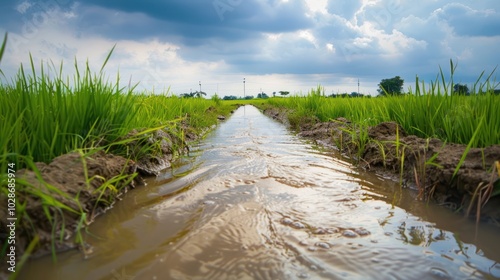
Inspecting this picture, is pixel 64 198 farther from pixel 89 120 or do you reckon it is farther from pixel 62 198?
pixel 89 120

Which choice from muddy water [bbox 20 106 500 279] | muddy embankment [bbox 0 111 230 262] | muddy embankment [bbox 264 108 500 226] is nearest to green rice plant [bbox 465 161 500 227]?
muddy embankment [bbox 264 108 500 226]

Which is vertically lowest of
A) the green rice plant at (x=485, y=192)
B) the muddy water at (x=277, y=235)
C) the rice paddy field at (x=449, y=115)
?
the muddy water at (x=277, y=235)

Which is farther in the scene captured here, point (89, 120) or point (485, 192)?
point (89, 120)

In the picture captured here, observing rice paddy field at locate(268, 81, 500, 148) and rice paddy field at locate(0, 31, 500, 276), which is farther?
rice paddy field at locate(268, 81, 500, 148)

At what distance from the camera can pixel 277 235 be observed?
184 cm

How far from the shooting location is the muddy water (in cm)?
151

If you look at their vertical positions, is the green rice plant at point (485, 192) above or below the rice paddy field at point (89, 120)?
below

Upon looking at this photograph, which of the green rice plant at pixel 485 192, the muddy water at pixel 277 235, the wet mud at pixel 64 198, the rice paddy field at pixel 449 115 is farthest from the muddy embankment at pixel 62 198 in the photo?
the rice paddy field at pixel 449 115

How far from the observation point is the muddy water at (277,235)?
1508 millimetres

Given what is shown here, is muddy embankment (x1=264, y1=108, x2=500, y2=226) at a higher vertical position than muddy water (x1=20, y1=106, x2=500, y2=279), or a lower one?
higher

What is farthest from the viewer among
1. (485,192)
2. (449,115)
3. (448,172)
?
(449,115)

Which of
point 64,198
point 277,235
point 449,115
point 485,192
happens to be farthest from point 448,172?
point 64,198

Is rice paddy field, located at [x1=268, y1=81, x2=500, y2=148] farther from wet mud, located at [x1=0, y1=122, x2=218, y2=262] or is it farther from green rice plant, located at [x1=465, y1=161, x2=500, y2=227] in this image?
wet mud, located at [x1=0, y1=122, x2=218, y2=262]

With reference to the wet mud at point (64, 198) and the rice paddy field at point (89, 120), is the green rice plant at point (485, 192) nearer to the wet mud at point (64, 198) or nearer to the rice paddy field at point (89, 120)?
the rice paddy field at point (89, 120)
